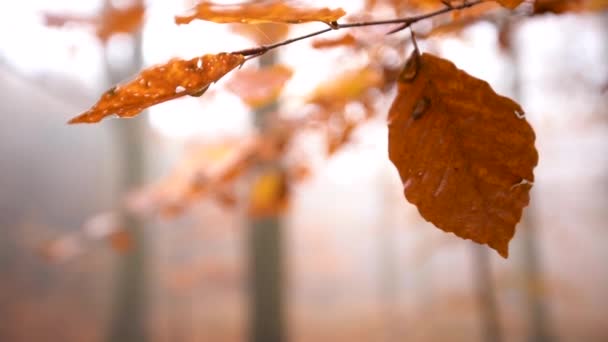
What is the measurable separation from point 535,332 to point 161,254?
1083 cm

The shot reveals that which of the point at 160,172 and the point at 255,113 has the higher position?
the point at 160,172

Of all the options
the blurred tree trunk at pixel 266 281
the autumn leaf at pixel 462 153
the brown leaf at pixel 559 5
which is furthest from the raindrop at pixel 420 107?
the blurred tree trunk at pixel 266 281

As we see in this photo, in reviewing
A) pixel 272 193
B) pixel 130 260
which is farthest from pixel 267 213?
pixel 130 260

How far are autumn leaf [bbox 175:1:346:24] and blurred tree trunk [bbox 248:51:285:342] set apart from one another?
292 cm

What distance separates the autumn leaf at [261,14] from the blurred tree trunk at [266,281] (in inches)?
115

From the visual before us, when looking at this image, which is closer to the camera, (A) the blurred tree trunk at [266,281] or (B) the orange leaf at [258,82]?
(B) the orange leaf at [258,82]

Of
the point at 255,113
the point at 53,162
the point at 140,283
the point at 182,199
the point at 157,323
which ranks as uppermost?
the point at 53,162

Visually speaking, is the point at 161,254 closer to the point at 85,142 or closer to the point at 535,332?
the point at 85,142

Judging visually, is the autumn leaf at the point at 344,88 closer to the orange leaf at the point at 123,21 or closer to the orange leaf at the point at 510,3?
the orange leaf at the point at 123,21

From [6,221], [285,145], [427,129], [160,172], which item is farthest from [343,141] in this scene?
[160,172]

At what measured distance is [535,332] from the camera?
7156 mm

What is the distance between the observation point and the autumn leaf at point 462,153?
0.43 meters

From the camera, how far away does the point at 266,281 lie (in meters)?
3.44

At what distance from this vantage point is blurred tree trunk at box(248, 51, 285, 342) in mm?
3369
